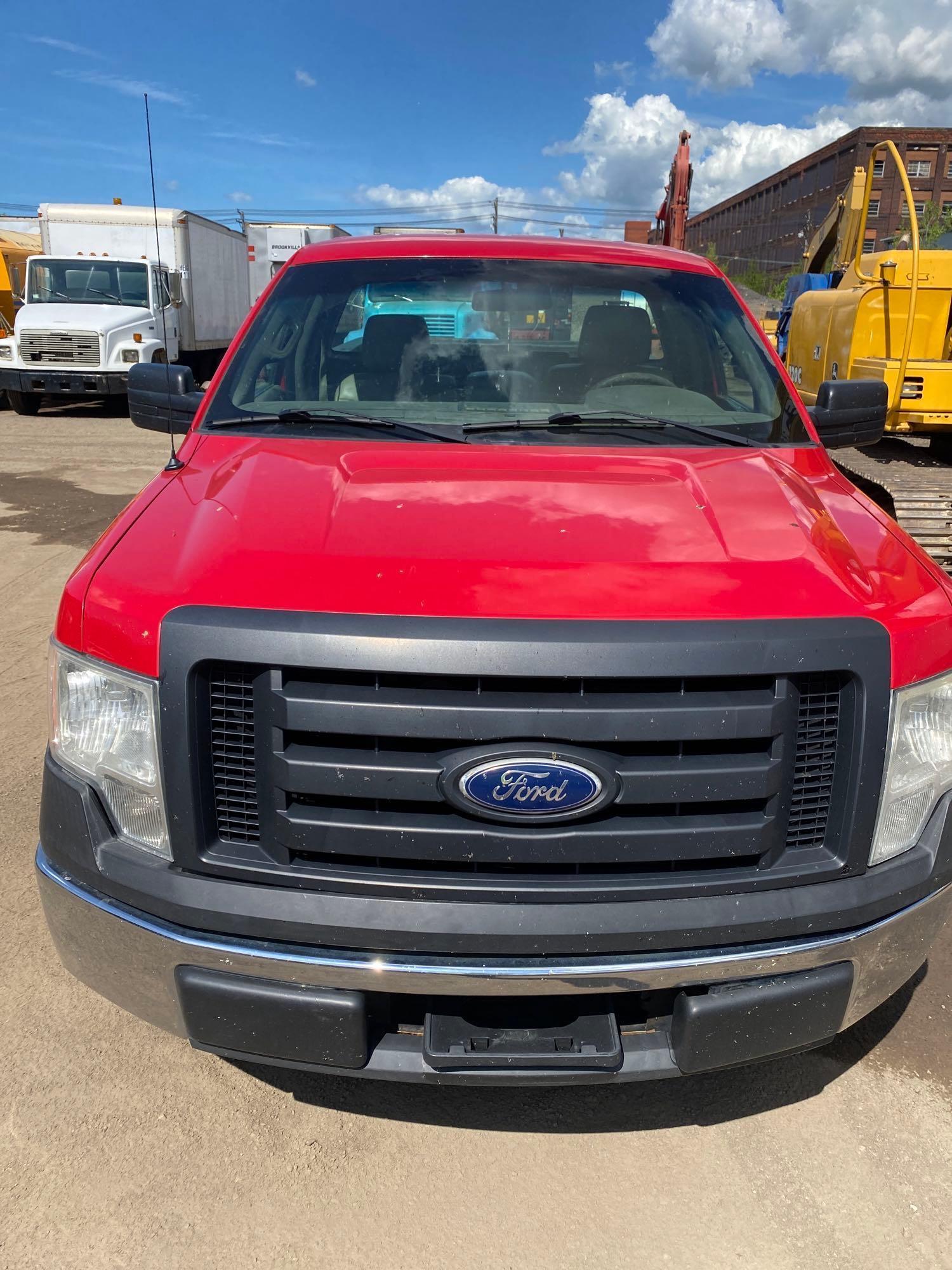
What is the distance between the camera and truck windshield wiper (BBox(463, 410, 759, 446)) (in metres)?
2.87

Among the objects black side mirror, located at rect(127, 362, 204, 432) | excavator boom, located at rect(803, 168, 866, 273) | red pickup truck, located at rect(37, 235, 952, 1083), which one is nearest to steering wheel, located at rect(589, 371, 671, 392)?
red pickup truck, located at rect(37, 235, 952, 1083)

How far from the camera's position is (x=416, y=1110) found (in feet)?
7.83

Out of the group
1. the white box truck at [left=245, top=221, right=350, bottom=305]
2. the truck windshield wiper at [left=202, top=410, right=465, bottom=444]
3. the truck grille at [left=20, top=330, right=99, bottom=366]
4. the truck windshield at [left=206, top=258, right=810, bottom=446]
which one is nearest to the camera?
the truck windshield wiper at [left=202, top=410, right=465, bottom=444]

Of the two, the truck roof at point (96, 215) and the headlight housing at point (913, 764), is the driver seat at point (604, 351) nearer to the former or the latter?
the headlight housing at point (913, 764)

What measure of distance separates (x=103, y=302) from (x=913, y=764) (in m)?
16.2

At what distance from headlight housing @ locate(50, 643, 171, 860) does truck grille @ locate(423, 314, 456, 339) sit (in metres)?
1.75

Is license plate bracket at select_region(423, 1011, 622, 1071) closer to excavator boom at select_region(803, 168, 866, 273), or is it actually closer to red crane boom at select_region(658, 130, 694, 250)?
excavator boom at select_region(803, 168, 866, 273)

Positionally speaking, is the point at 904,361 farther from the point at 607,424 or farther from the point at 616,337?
the point at 607,424

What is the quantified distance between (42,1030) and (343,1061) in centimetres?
113

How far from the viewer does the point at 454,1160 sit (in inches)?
88.7

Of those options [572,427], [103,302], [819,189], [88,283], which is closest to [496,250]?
[572,427]

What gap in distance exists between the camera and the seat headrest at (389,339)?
3.24 metres

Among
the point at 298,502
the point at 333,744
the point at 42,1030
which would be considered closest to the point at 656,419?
the point at 298,502

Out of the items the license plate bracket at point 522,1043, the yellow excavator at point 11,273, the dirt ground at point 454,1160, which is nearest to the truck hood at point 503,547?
the license plate bracket at point 522,1043
